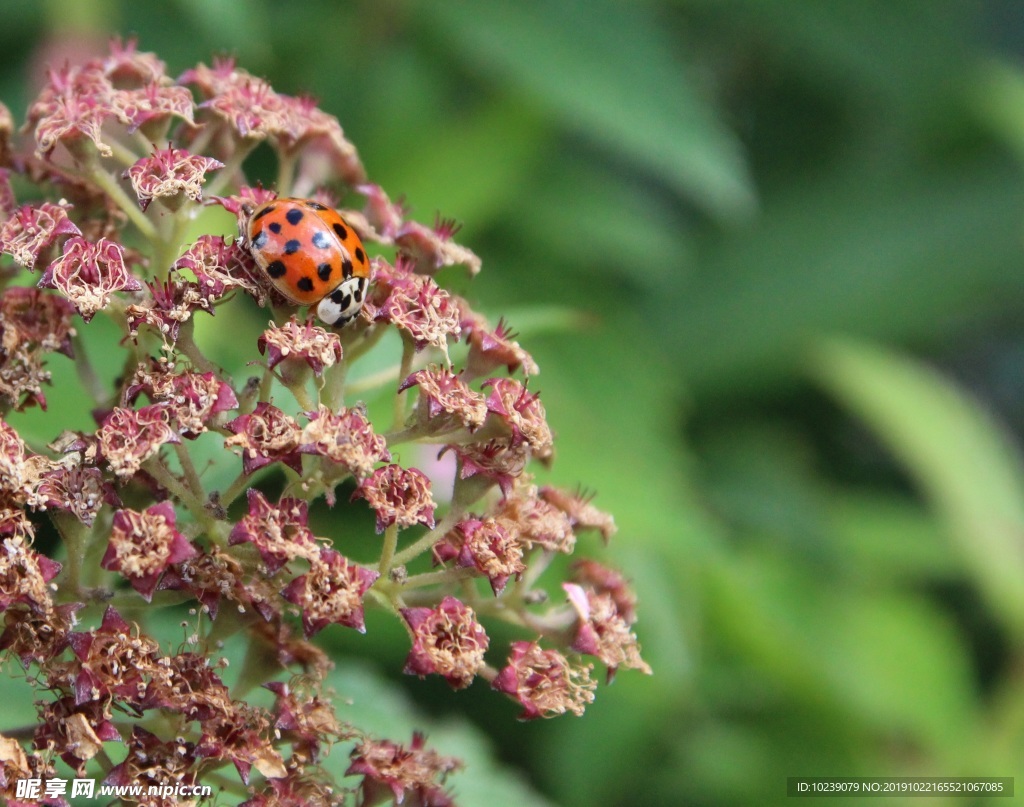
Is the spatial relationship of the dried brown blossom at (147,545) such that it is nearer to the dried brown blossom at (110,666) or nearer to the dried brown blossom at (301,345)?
the dried brown blossom at (110,666)

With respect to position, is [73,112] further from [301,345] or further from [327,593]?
[327,593]

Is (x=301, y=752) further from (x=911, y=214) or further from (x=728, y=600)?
(x=911, y=214)

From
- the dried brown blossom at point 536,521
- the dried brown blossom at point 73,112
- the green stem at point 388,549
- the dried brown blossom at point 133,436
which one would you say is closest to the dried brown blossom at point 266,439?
the dried brown blossom at point 133,436

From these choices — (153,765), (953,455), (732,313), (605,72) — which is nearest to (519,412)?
(153,765)

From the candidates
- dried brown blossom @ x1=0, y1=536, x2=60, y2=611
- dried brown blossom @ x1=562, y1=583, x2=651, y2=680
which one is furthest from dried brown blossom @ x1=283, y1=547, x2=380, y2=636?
dried brown blossom @ x1=562, y1=583, x2=651, y2=680

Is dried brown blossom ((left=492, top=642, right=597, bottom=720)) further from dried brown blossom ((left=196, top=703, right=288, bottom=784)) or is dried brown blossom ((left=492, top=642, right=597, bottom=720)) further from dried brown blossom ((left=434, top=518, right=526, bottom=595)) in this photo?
dried brown blossom ((left=196, top=703, right=288, bottom=784))

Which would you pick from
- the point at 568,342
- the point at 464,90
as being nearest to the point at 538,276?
the point at 568,342

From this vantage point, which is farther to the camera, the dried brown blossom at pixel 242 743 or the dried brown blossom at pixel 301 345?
the dried brown blossom at pixel 301 345
